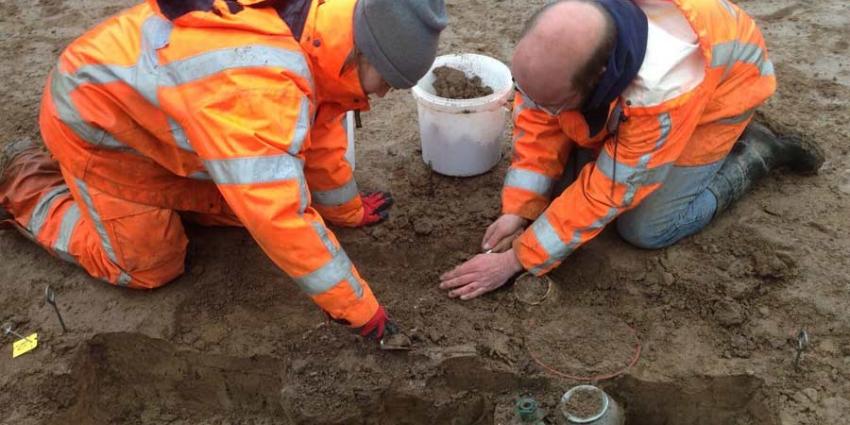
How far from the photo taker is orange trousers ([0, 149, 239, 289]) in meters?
2.99

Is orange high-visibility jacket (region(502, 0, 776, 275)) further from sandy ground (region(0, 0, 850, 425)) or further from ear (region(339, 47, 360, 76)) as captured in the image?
ear (region(339, 47, 360, 76))

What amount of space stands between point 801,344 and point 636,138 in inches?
35.0

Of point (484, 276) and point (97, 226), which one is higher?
point (97, 226)

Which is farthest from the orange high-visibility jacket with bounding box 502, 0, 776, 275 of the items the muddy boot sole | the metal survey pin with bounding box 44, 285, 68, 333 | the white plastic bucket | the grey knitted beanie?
the metal survey pin with bounding box 44, 285, 68, 333

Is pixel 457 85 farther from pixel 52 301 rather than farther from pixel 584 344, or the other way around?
pixel 52 301

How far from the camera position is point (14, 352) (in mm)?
2971

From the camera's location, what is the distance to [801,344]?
2582 millimetres

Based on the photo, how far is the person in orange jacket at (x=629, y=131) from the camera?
2426 mm

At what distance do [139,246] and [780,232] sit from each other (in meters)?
2.63

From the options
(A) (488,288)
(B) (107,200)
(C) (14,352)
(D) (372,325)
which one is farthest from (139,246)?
(A) (488,288)

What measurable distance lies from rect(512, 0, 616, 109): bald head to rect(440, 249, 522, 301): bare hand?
2.59 feet

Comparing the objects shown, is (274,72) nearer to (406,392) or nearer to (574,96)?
(574,96)

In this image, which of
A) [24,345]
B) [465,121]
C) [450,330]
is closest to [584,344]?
[450,330]

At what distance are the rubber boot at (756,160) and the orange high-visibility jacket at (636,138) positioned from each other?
22 cm
